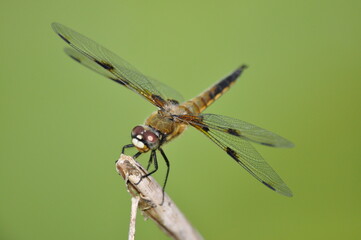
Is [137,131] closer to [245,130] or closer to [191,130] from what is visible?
[245,130]

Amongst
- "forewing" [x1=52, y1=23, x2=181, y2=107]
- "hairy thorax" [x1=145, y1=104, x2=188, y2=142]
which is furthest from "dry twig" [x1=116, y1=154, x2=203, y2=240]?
"forewing" [x1=52, y1=23, x2=181, y2=107]

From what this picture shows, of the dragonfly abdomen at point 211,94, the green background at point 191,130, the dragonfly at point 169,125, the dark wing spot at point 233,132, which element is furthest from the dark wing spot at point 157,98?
the dark wing spot at point 233,132

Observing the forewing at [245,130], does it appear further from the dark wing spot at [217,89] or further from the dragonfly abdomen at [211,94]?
the dark wing spot at [217,89]

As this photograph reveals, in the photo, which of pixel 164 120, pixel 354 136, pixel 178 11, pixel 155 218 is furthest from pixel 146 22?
pixel 155 218

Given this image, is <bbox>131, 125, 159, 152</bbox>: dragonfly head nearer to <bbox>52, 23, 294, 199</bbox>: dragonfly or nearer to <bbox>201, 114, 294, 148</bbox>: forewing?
<bbox>52, 23, 294, 199</bbox>: dragonfly

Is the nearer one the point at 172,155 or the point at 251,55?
the point at 172,155

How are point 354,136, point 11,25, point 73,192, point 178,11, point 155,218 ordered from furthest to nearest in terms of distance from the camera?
point 178,11
point 11,25
point 354,136
point 73,192
point 155,218

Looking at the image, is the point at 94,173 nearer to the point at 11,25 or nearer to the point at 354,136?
the point at 11,25

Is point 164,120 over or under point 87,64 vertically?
under
